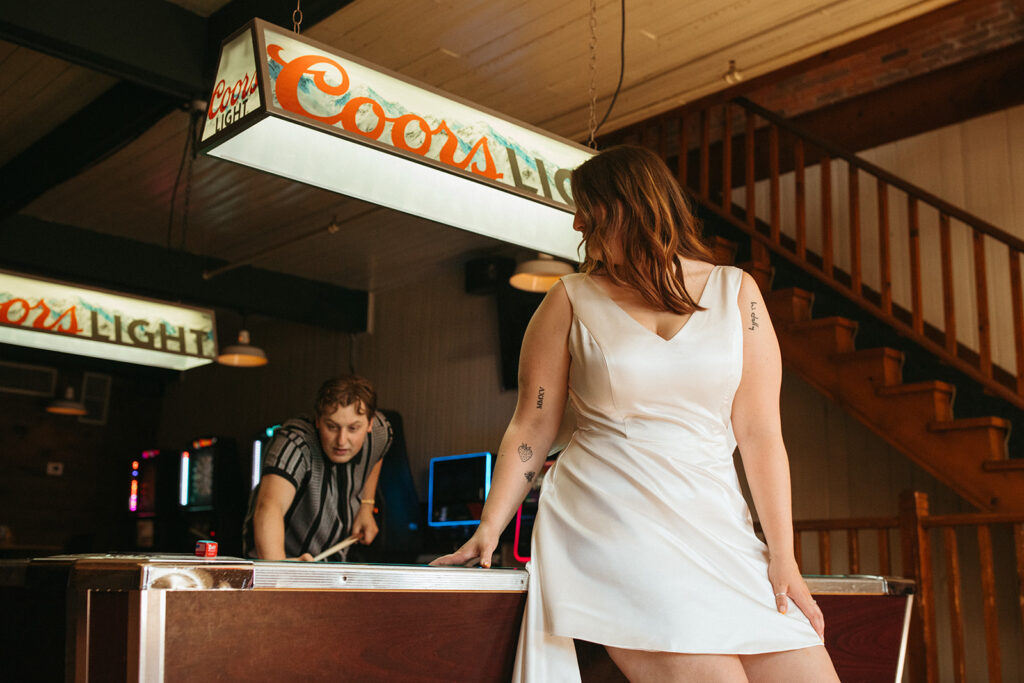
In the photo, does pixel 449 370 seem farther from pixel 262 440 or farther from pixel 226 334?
pixel 226 334

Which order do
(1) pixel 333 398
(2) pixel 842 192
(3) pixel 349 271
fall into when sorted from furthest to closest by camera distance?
(3) pixel 349 271, (2) pixel 842 192, (1) pixel 333 398

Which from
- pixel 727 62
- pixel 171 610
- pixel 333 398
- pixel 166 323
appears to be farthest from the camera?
pixel 166 323

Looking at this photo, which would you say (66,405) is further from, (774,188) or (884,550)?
(884,550)

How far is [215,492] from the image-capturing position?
1014 centimetres

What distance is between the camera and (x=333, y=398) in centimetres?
306

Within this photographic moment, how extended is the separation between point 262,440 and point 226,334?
1.85 m

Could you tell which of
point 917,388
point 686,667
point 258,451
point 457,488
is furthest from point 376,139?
point 258,451

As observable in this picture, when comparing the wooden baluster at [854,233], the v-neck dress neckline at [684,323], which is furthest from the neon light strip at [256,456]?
the v-neck dress neckline at [684,323]

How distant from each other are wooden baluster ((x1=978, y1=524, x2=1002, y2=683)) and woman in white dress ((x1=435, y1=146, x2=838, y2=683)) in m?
2.85

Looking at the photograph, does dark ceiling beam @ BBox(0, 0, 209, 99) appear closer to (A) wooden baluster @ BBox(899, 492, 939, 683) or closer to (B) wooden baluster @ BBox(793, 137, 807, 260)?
(B) wooden baluster @ BBox(793, 137, 807, 260)

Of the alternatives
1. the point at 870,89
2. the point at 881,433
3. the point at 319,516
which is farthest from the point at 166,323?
the point at 870,89

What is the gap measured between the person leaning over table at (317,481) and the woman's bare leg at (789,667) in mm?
1715

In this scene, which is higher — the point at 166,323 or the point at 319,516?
the point at 166,323

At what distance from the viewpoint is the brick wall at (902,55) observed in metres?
5.81
